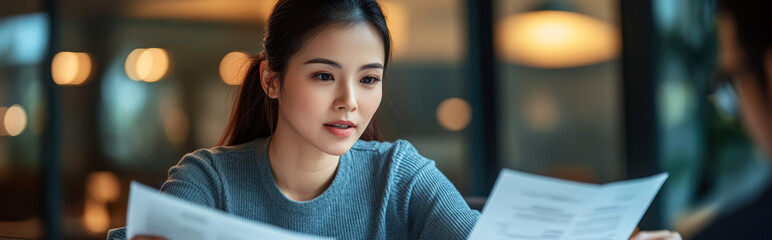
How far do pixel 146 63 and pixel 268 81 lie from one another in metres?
3.17

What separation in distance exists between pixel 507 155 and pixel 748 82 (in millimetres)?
3658

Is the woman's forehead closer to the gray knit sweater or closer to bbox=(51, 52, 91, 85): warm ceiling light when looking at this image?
the gray knit sweater

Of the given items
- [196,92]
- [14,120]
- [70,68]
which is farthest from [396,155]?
[14,120]

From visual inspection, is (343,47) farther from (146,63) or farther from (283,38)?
(146,63)

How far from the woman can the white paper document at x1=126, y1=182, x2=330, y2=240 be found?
16.5 inches

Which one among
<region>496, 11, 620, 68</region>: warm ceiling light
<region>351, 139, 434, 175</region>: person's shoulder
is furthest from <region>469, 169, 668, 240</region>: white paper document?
<region>496, 11, 620, 68</region>: warm ceiling light

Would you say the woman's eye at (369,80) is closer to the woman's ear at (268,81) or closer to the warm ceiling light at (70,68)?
the woman's ear at (268,81)

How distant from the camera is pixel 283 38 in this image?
148 centimetres

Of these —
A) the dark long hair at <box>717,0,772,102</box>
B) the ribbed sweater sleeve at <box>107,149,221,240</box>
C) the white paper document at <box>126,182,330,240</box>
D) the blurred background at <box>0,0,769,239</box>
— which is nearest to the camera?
the dark long hair at <box>717,0,772,102</box>

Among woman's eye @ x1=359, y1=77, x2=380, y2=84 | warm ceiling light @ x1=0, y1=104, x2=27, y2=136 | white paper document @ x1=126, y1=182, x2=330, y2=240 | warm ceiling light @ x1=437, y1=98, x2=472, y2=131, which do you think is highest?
woman's eye @ x1=359, y1=77, x2=380, y2=84

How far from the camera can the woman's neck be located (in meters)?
1.51

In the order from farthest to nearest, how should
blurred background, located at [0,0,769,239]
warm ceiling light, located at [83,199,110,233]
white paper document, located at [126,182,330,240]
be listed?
warm ceiling light, located at [83,199,110,233], blurred background, located at [0,0,769,239], white paper document, located at [126,182,330,240]

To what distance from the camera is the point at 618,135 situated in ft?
12.3

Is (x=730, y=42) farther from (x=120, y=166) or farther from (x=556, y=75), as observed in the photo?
(x=120, y=166)
